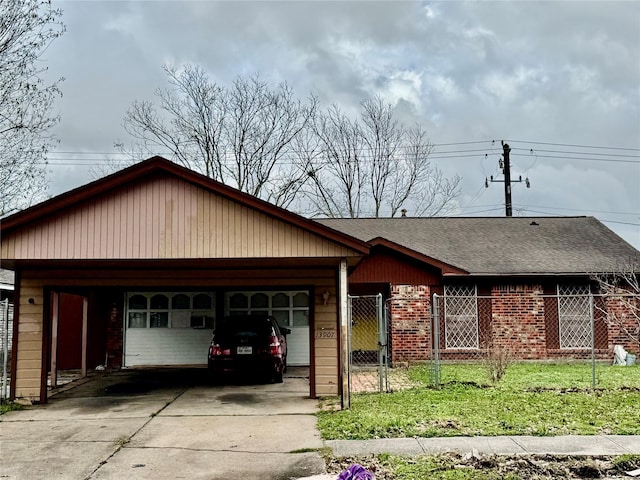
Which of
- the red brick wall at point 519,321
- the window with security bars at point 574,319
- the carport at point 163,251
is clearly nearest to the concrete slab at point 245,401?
the carport at point 163,251

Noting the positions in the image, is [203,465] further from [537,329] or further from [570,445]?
[537,329]

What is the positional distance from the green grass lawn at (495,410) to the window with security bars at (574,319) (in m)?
4.03

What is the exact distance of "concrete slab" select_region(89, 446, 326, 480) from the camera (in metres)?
6.36

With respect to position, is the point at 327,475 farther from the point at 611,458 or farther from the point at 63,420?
the point at 63,420

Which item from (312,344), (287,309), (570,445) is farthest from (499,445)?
(287,309)

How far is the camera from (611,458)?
260 inches

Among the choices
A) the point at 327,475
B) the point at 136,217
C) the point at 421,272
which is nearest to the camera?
the point at 327,475

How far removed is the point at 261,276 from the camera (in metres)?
12.0

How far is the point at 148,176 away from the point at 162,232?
3.11 ft

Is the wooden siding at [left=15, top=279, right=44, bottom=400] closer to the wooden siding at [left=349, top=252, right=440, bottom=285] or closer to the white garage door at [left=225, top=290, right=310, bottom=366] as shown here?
the white garage door at [left=225, top=290, right=310, bottom=366]

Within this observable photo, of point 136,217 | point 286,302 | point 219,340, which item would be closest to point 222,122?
point 286,302

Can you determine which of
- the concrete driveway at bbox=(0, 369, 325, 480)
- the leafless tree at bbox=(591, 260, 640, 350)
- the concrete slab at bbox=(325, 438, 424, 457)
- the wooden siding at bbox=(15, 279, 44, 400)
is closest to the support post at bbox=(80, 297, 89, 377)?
the concrete driveway at bbox=(0, 369, 325, 480)

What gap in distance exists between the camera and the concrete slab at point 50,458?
6496 mm

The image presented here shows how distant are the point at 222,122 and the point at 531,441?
86.1ft
